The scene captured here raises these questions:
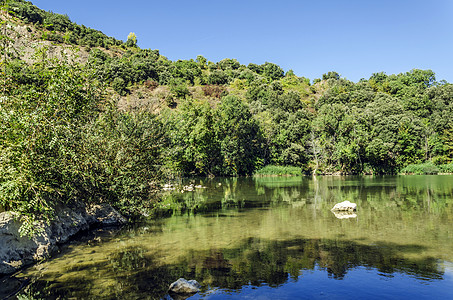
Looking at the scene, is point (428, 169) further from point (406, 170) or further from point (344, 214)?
point (344, 214)

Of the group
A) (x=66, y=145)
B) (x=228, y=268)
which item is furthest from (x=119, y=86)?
(x=228, y=268)

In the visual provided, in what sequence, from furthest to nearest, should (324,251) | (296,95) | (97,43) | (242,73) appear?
(242,73)
(97,43)
(296,95)
(324,251)

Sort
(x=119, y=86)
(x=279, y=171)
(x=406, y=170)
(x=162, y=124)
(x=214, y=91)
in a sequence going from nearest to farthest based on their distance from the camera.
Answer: (x=162, y=124)
(x=406, y=170)
(x=279, y=171)
(x=119, y=86)
(x=214, y=91)

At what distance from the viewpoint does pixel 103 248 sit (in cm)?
1412

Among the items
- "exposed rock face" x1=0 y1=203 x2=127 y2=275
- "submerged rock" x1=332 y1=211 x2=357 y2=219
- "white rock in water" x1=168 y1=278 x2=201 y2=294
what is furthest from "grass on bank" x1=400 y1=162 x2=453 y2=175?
"white rock in water" x1=168 y1=278 x2=201 y2=294

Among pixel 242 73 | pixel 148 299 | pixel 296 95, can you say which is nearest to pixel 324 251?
pixel 148 299

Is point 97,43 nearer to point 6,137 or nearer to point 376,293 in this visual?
point 6,137

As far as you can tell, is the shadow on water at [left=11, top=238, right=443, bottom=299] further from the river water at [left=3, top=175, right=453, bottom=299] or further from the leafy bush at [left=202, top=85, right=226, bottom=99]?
the leafy bush at [left=202, top=85, right=226, bottom=99]

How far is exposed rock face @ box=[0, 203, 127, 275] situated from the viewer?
11.5 meters

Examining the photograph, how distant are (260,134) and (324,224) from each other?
64000 millimetres

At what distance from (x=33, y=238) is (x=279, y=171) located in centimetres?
Result: 6840

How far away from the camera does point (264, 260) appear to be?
11953 millimetres

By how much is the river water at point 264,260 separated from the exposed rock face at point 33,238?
2.14 feet

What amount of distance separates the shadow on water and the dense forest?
10.4ft
